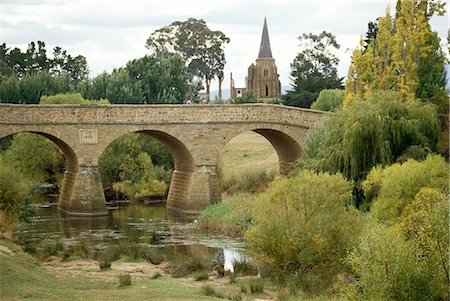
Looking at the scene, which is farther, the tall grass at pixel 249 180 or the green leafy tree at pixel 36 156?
the green leafy tree at pixel 36 156

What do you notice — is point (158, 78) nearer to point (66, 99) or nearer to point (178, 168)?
point (66, 99)

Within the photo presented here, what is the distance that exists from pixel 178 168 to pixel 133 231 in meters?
9.54

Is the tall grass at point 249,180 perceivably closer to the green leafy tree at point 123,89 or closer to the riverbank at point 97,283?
the green leafy tree at point 123,89

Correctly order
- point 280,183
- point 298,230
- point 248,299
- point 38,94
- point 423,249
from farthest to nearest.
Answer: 1. point 38,94
2. point 280,183
3. point 298,230
4. point 248,299
5. point 423,249

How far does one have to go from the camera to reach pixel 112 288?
21.8 metres

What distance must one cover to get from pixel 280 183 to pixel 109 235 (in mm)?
10721

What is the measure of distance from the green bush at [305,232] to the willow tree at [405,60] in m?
13.3

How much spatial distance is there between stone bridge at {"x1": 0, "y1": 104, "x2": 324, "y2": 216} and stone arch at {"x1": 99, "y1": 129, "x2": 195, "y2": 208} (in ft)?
0.15

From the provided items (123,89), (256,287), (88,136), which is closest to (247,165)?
(123,89)

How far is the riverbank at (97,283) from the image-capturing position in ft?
64.8

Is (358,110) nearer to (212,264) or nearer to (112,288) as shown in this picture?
(212,264)

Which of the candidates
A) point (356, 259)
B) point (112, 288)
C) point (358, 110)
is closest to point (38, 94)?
point (358, 110)

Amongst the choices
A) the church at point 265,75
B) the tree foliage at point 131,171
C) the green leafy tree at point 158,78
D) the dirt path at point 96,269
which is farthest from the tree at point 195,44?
the dirt path at point 96,269

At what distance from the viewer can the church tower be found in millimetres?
84125
